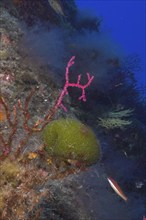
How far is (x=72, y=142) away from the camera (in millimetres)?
4555

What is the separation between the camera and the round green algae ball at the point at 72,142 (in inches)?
179

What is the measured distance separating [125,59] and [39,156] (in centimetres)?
600

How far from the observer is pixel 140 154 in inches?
321

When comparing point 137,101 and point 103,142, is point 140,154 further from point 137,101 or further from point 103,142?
point 137,101

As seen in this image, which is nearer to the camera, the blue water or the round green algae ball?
the round green algae ball

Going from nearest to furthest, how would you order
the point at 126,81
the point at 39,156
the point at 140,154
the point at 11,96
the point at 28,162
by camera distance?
the point at 28,162
the point at 39,156
the point at 11,96
the point at 140,154
the point at 126,81

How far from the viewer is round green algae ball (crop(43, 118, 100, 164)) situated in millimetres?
4559

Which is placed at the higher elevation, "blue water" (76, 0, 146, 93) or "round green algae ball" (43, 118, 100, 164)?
"blue water" (76, 0, 146, 93)

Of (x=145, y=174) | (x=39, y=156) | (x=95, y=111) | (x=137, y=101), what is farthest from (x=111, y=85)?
(x=39, y=156)

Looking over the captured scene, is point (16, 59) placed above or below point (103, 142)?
above

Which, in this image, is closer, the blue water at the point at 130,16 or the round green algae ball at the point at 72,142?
the round green algae ball at the point at 72,142

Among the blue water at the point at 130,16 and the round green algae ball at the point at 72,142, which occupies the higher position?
the blue water at the point at 130,16

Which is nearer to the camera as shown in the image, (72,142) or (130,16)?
(72,142)

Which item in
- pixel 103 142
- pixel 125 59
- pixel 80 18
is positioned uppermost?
pixel 80 18
